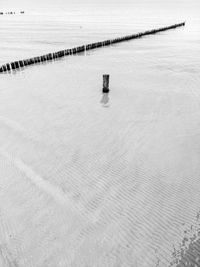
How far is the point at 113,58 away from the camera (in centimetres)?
2253

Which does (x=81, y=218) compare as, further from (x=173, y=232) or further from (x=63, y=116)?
(x=63, y=116)

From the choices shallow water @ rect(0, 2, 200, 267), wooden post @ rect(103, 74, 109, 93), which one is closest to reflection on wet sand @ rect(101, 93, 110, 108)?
shallow water @ rect(0, 2, 200, 267)

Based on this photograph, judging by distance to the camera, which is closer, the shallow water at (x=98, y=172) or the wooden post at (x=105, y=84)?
the shallow water at (x=98, y=172)

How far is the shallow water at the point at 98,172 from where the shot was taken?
5.25m

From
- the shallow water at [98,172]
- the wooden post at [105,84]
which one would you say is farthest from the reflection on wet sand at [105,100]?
the wooden post at [105,84]

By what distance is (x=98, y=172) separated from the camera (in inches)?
296

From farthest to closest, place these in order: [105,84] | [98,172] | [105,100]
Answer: [105,84]
[105,100]
[98,172]

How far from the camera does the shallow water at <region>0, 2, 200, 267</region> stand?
525 cm

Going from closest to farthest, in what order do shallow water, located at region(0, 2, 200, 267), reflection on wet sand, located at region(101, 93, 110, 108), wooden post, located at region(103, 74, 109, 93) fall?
shallow water, located at region(0, 2, 200, 267)
reflection on wet sand, located at region(101, 93, 110, 108)
wooden post, located at region(103, 74, 109, 93)

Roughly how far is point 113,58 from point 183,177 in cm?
1725

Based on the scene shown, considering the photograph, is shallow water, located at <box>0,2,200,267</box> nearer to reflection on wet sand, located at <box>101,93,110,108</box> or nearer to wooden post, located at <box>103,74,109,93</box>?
reflection on wet sand, located at <box>101,93,110,108</box>

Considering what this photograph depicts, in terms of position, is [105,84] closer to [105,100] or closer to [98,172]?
[105,100]

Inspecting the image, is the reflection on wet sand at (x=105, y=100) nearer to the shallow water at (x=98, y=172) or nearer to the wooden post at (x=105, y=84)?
the shallow water at (x=98, y=172)

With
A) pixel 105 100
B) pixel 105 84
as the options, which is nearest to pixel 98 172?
pixel 105 100
